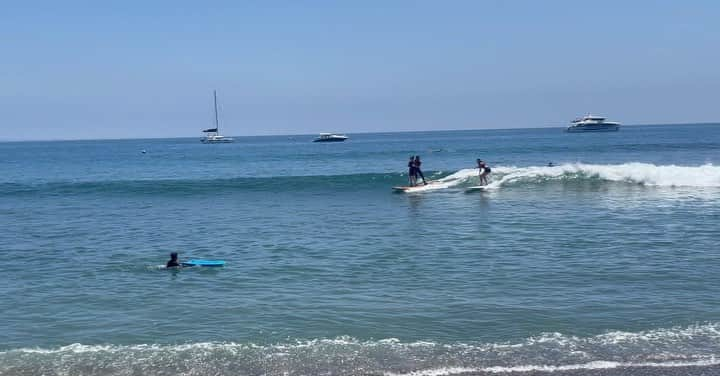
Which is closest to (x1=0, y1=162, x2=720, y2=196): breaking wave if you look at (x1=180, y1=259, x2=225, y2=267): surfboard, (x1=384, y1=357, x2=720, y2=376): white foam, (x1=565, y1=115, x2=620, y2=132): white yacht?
(x1=180, y1=259, x2=225, y2=267): surfboard

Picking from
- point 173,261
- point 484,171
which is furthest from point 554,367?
point 484,171

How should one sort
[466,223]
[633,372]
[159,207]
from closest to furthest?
1. [633,372]
2. [466,223]
3. [159,207]

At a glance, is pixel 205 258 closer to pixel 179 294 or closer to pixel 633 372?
pixel 179 294

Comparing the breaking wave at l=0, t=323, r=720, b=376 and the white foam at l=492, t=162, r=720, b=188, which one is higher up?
the white foam at l=492, t=162, r=720, b=188

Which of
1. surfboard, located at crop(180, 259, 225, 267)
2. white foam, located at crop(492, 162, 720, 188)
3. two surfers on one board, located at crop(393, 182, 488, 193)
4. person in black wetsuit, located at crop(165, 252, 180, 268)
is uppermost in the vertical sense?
white foam, located at crop(492, 162, 720, 188)

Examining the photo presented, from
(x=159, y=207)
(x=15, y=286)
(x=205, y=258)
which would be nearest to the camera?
(x=15, y=286)

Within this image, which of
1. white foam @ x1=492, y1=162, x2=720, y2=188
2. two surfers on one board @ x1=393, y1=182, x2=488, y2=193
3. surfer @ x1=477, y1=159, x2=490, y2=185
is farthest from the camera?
surfer @ x1=477, y1=159, x2=490, y2=185

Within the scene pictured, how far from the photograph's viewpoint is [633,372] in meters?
10.0

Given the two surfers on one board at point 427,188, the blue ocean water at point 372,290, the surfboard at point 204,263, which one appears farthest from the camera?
the two surfers on one board at point 427,188

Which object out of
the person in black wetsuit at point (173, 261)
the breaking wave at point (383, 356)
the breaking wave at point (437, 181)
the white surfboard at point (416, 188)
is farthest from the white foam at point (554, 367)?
the breaking wave at point (437, 181)

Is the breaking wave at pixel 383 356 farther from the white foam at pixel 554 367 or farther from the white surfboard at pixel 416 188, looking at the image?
the white surfboard at pixel 416 188

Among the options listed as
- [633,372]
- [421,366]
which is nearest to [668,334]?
[633,372]

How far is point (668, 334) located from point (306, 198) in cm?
2731

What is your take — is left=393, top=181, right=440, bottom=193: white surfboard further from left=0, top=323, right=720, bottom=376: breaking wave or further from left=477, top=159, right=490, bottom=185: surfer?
left=0, top=323, right=720, bottom=376: breaking wave
